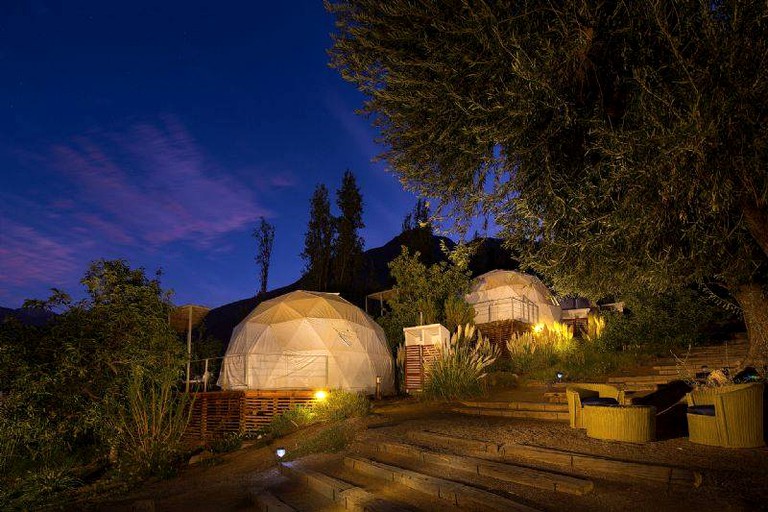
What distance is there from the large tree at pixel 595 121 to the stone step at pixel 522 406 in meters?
2.43

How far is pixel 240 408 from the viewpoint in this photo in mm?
16188

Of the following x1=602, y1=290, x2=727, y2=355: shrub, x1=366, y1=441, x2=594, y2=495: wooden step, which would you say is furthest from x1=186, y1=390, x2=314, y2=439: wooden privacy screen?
x1=602, y1=290, x2=727, y2=355: shrub

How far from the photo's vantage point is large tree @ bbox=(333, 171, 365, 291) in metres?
35.8

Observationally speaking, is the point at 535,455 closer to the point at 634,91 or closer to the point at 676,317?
the point at 634,91

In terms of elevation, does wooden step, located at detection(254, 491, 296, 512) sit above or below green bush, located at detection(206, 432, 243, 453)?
above

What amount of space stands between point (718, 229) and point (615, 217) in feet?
5.15

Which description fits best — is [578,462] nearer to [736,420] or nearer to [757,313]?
[736,420]

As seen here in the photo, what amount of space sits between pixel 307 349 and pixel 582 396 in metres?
11.5

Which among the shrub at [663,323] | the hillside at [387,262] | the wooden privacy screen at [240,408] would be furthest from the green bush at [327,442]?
the hillside at [387,262]

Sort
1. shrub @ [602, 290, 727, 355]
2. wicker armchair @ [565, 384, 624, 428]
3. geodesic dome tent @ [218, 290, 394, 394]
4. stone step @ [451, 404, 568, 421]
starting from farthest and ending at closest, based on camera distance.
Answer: geodesic dome tent @ [218, 290, 394, 394] < shrub @ [602, 290, 727, 355] < stone step @ [451, 404, 568, 421] < wicker armchair @ [565, 384, 624, 428]

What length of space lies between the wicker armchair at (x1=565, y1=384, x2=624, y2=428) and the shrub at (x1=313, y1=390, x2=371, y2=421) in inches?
197

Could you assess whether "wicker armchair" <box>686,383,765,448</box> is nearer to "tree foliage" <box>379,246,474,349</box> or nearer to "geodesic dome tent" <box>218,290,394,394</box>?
"geodesic dome tent" <box>218,290,394,394</box>

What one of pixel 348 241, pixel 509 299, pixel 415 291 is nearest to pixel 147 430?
pixel 415 291

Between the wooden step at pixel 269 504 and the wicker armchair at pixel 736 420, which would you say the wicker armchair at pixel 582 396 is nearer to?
the wicker armchair at pixel 736 420
